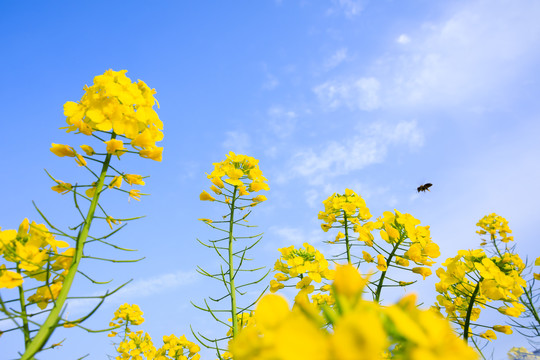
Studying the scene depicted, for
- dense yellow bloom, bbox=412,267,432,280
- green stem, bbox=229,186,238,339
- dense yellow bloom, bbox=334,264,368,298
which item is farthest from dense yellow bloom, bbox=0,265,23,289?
dense yellow bloom, bbox=412,267,432,280

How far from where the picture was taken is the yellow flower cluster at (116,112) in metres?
1.92

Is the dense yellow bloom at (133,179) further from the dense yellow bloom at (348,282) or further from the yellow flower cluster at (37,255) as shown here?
the dense yellow bloom at (348,282)

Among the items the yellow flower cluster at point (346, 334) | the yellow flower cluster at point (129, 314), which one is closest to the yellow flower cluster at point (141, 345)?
the yellow flower cluster at point (129, 314)

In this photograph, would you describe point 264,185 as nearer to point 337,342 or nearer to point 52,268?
point 52,268

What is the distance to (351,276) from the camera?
594 mm

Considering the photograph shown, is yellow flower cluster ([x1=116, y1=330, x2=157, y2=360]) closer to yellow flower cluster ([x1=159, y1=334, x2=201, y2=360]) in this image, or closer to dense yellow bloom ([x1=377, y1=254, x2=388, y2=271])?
yellow flower cluster ([x1=159, y1=334, x2=201, y2=360])

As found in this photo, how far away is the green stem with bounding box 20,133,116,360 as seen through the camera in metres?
1.40

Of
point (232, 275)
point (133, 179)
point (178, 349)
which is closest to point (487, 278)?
point (232, 275)

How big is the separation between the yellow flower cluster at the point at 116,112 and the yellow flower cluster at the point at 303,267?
2186 millimetres

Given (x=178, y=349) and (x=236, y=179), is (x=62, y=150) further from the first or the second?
(x=178, y=349)

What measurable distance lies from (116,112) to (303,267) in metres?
2.51

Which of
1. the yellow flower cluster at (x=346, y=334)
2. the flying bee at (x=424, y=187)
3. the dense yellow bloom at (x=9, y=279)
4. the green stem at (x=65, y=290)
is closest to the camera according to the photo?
the yellow flower cluster at (x=346, y=334)

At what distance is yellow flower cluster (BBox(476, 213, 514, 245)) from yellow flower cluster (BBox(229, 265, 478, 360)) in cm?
974

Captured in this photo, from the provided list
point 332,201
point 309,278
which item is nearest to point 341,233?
point 332,201
